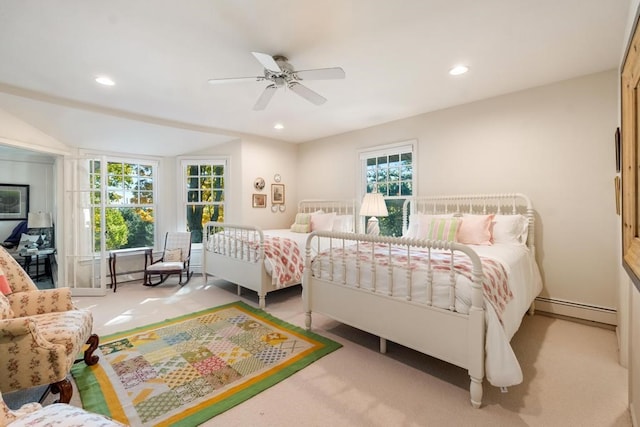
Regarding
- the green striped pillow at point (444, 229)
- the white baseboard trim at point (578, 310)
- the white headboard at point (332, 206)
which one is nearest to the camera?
the white baseboard trim at point (578, 310)

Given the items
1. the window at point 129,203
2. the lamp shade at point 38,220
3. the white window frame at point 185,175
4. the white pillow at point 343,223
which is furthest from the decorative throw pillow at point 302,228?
the lamp shade at point 38,220

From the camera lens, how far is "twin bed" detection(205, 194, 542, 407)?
1.72 metres

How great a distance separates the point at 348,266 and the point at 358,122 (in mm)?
2756

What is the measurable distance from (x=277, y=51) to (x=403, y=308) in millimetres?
2260

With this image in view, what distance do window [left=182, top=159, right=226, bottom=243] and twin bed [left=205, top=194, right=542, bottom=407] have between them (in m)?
1.76

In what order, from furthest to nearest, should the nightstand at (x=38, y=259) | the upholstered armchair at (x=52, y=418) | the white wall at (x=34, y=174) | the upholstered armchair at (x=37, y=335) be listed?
the white wall at (x=34, y=174)
the nightstand at (x=38, y=259)
the upholstered armchair at (x=37, y=335)
the upholstered armchair at (x=52, y=418)

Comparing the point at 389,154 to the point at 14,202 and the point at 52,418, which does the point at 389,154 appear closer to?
the point at 52,418

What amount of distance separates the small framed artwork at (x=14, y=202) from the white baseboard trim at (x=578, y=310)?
25.7 feet

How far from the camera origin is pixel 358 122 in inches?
178

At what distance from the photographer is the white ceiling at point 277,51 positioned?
1918 mm

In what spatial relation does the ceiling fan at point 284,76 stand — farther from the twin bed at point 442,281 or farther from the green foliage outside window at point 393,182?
the green foliage outside window at point 393,182

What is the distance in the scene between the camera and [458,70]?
277 cm

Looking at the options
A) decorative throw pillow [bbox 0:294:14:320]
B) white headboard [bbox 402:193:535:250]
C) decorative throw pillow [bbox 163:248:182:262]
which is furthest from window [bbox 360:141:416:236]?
decorative throw pillow [bbox 0:294:14:320]

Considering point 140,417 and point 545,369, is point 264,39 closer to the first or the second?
point 140,417
